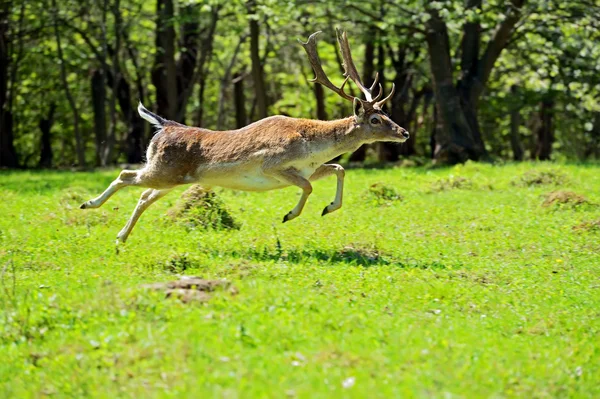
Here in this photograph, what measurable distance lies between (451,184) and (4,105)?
16145 millimetres

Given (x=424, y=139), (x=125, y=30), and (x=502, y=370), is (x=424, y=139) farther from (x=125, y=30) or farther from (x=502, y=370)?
(x=502, y=370)

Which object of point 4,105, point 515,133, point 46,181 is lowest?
point 46,181

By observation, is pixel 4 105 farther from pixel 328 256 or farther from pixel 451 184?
pixel 328 256

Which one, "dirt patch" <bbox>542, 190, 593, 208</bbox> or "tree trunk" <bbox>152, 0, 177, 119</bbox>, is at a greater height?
"tree trunk" <bbox>152, 0, 177, 119</bbox>

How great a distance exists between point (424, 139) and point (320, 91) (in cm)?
1068

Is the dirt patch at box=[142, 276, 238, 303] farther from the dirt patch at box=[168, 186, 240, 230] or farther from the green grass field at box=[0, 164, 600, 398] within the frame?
the dirt patch at box=[168, 186, 240, 230]

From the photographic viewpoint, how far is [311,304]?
8.82 metres

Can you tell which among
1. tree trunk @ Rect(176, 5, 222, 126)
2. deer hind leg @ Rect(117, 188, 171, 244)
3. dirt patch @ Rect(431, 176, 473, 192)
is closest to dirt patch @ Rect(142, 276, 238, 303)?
deer hind leg @ Rect(117, 188, 171, 244)

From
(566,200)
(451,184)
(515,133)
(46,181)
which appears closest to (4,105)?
(46,181)

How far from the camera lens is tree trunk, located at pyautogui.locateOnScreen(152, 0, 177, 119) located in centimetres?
2773

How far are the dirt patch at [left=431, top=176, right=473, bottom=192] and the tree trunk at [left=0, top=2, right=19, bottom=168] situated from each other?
49.4ft

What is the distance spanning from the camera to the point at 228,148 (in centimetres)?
1216

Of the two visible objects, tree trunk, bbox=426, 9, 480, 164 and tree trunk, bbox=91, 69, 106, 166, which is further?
tree trunk, bbox=91, 69, 106, 166

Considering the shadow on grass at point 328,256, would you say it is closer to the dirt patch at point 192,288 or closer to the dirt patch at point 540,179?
the dirt patch at point 192,288
